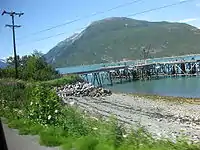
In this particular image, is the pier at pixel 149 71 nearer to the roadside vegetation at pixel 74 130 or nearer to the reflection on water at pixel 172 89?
the reflection on water at pixel 172 89

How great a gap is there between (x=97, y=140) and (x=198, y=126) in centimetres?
1614

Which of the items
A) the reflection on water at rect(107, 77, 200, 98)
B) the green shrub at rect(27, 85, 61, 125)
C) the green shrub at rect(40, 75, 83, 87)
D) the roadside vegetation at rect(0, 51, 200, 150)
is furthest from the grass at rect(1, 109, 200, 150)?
the reflection on water at rect(107, 77, 200, 98)

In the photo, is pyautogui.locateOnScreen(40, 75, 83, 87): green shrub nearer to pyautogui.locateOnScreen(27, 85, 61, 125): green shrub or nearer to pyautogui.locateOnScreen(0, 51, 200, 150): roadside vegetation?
pyautogui.locateOnScreen(0, 51, 200, 150): roadside vegetation

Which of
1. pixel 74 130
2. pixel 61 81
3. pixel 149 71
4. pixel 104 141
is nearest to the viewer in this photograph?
pixel 104 141

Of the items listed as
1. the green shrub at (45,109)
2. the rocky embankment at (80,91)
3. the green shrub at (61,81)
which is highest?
the green shrub at (45,109)

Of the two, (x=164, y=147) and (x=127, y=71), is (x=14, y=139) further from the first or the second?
(x=127, y=71)

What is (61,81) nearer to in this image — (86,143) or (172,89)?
(172,89)

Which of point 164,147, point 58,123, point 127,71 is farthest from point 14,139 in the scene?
point 127,71

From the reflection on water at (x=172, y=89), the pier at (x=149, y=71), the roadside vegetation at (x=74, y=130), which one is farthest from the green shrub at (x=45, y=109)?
the pier at (x=149, y=71)

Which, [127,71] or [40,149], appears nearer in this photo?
[40,149]

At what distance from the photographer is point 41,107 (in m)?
10.2

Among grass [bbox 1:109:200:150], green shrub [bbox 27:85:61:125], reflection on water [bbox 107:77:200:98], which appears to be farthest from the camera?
reflection on water [bbox 107:77:200:98]

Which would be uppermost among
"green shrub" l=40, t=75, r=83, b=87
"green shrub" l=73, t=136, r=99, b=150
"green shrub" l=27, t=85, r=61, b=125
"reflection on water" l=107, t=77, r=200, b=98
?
"green shrub" l=27, t=85, r=61, b=125

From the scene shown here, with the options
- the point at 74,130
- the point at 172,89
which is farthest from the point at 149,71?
the point at 74,130
